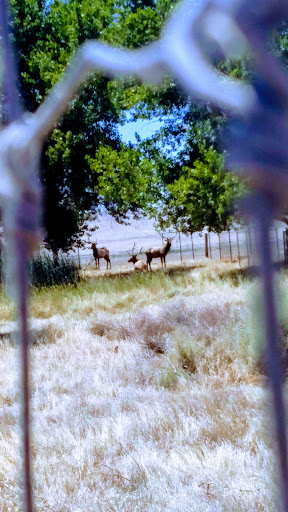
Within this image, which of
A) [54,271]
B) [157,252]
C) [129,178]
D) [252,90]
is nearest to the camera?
[252,90]

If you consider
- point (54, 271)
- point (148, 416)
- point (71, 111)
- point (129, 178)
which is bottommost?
point (148, 416)

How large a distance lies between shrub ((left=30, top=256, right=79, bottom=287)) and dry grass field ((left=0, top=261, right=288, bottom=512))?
15.4 feet

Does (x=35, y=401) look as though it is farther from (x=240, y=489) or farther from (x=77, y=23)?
(x=77, y=23)

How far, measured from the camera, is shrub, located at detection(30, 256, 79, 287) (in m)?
8.96

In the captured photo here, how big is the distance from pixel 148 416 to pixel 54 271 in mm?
7320

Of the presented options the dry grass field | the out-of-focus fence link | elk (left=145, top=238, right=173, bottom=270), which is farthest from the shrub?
the out-of-focus fence link

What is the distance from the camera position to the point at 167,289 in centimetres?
717

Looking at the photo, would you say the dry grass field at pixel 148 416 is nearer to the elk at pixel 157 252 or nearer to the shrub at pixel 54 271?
the shrub at pixel 54 271

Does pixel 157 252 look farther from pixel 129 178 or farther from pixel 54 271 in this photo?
pixel 54 271

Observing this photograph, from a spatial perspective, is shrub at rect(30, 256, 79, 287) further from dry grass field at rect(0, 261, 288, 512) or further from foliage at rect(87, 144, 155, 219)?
dry grass field at rect(0, 261, 288, 512)

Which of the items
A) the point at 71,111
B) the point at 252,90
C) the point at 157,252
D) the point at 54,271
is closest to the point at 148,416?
the point at 252,90

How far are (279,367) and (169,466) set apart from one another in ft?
Answer: 5.10

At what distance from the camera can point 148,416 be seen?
2.17 metres

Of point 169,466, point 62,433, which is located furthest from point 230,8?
point 62,433
